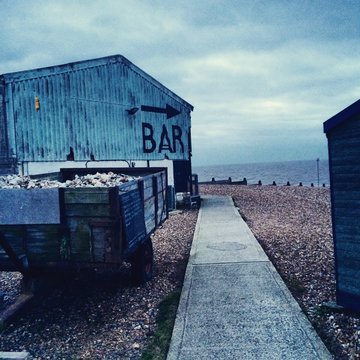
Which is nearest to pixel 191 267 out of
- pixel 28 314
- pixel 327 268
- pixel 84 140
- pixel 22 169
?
pixel 327 268

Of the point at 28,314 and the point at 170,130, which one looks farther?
the point at 170,130

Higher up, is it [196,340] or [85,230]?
[85,230]

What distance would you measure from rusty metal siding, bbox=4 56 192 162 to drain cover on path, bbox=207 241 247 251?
672 cm

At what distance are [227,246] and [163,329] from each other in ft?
15.3

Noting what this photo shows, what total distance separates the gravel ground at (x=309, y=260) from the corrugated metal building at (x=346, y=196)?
423 millimetres

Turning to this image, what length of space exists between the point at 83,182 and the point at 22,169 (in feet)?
21.7

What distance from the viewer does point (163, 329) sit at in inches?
204

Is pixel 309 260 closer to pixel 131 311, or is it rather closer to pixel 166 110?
pixel 131 311

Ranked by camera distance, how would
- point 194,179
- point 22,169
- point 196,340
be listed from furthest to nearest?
point 194,179 → point 22,169 → point 196,340

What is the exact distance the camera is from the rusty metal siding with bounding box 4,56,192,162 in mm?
11828

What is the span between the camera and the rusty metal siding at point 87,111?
38.8ft

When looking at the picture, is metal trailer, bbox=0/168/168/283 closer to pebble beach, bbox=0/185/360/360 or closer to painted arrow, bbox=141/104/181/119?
pebble beach, bbox=0/185/360/360

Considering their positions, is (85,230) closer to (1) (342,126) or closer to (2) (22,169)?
(1) (342,126)

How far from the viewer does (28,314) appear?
5848mm
